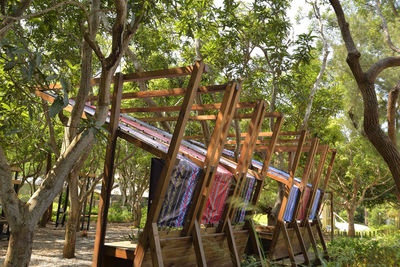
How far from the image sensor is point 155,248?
11.9 ft

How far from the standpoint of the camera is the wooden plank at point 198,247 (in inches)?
159

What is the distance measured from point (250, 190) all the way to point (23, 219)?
11.0 ft

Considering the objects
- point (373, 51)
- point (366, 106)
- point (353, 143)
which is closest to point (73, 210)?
point (366, 106)

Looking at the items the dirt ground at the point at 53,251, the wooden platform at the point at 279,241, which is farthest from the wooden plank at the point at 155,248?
the wooden platform at the point at 279,241

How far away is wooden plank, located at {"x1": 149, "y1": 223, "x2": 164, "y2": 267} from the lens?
3562 millimetres

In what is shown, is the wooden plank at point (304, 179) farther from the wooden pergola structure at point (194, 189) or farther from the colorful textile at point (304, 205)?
the wooden pergola structure at point (194, 189)

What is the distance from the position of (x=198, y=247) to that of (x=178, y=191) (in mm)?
653

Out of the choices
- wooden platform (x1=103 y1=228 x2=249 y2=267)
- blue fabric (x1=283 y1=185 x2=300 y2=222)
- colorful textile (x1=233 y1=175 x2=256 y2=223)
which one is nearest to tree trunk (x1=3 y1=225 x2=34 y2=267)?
wooden platform (x1=103 y1=228 x2=249 y2=267)

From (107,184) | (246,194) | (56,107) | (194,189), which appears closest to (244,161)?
(246,194)

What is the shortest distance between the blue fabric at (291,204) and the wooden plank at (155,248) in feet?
12.4

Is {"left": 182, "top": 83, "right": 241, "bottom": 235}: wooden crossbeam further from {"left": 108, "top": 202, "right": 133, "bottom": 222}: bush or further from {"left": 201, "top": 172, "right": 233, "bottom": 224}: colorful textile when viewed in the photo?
{"left": 108, "top": 202, "right": 133, "bottom": 222}: bush

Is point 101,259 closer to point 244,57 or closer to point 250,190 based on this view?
point 250,190

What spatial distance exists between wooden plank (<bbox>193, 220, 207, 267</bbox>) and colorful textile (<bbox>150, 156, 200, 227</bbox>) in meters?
0.18

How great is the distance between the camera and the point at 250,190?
5.71 meters
